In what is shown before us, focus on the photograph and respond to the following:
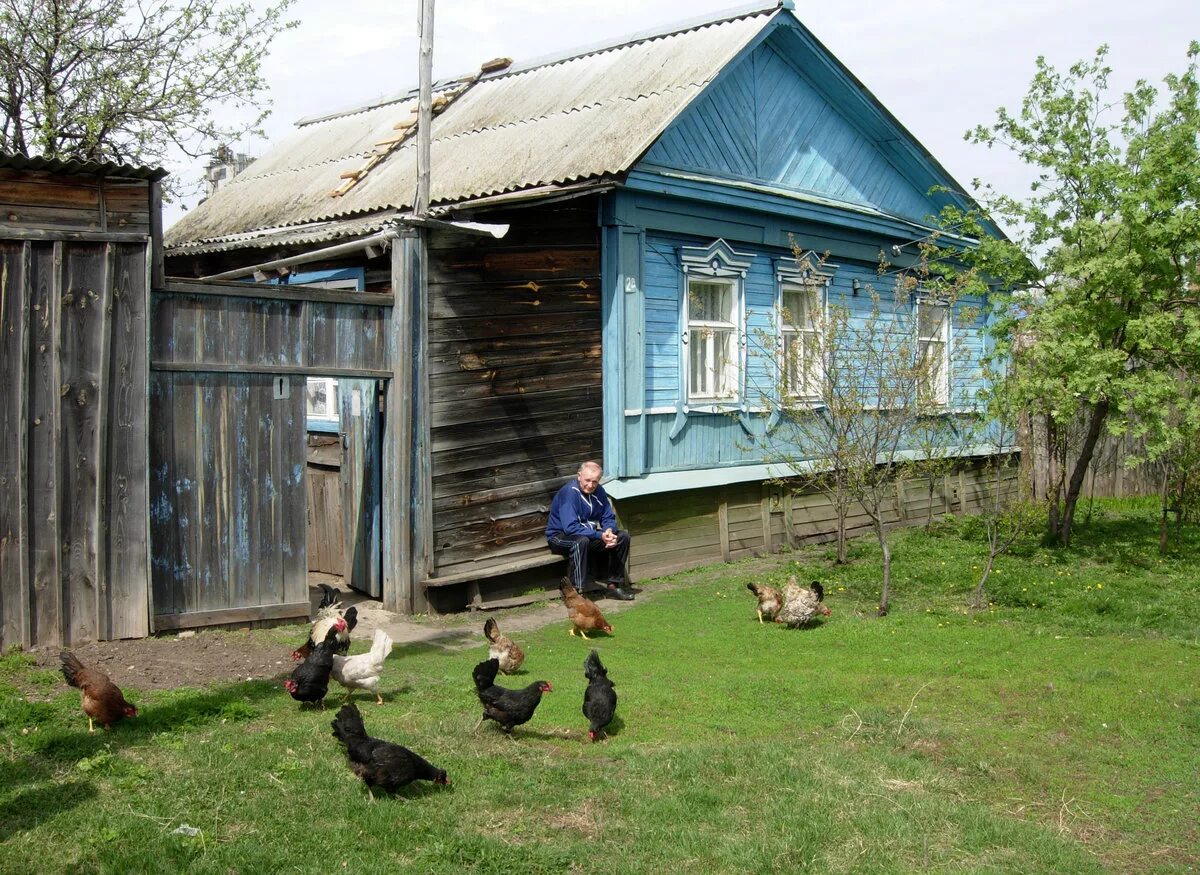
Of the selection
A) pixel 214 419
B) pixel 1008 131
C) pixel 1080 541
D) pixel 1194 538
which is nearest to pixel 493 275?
pixel 214 419

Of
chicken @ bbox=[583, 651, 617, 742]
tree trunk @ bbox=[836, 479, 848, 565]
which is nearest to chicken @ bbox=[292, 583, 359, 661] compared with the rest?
chicken @ bbox=[583, 651, 617, 742]

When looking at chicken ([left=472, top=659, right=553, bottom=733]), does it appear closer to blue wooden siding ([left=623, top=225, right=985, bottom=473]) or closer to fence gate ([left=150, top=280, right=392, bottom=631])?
fence gate ([left=150, top=280, right=392, bottom=631])

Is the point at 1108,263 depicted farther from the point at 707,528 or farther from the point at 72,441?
the point at 72,441

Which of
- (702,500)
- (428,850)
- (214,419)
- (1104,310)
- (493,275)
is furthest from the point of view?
(702,500)

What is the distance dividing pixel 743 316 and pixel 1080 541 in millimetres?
5322

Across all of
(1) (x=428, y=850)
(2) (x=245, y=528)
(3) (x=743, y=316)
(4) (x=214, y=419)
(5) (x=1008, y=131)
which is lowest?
(1) (x=428, y=850)

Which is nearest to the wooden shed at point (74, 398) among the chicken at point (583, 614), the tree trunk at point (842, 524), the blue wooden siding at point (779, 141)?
the chicken at point (583, 614)

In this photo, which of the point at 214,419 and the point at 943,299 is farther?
the point at 943,299

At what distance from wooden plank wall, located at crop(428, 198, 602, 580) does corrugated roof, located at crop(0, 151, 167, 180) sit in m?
2.86

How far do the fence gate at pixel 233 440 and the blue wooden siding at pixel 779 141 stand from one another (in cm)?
475

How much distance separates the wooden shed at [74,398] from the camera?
26.3 ft

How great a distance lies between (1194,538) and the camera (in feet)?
47.6

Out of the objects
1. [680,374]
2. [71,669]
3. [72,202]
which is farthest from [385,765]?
[680,374]

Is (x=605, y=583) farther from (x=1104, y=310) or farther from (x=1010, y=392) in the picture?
(x=1104, y=310)
